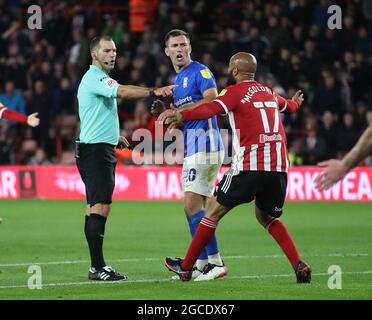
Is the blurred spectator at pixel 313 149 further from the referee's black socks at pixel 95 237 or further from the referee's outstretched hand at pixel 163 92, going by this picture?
the referee's outstretched hand at pixel 163 92

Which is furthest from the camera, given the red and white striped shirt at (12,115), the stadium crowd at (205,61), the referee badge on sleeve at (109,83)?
the stadium crowd at (205,61)

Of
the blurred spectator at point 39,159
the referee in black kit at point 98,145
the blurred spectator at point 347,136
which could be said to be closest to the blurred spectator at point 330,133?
the blurred spectator at point 347,136

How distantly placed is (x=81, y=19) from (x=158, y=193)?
23.8 feet

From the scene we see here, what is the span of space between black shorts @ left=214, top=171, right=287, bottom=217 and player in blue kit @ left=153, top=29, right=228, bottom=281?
0.74m

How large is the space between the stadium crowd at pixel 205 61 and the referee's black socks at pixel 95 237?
1266 cm

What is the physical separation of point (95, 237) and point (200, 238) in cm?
118

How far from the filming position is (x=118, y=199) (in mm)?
23656

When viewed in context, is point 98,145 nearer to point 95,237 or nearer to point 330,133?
point 95,237

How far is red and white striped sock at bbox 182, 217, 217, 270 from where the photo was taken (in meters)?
10.5

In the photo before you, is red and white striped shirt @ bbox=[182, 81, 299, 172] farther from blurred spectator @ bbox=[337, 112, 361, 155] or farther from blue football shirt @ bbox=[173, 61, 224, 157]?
blurred spectator @ bbox=[337, 112, 361, 155]

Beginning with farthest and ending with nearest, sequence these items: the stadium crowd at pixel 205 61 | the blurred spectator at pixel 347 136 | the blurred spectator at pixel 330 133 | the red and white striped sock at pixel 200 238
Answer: the stadium crowd at pixel 205 61
the blurred spectator at pixel 330 133
the blurred spectator at pixel 347 136
the red and white striped sock at pixel 200 238

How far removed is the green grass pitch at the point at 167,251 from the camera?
9828 mm

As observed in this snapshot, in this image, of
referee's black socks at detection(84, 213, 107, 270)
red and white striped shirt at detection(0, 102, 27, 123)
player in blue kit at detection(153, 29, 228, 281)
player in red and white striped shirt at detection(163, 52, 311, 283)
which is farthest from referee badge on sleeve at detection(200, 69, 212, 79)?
red and white striped shirt at detection(0, 102, 27, 123)
